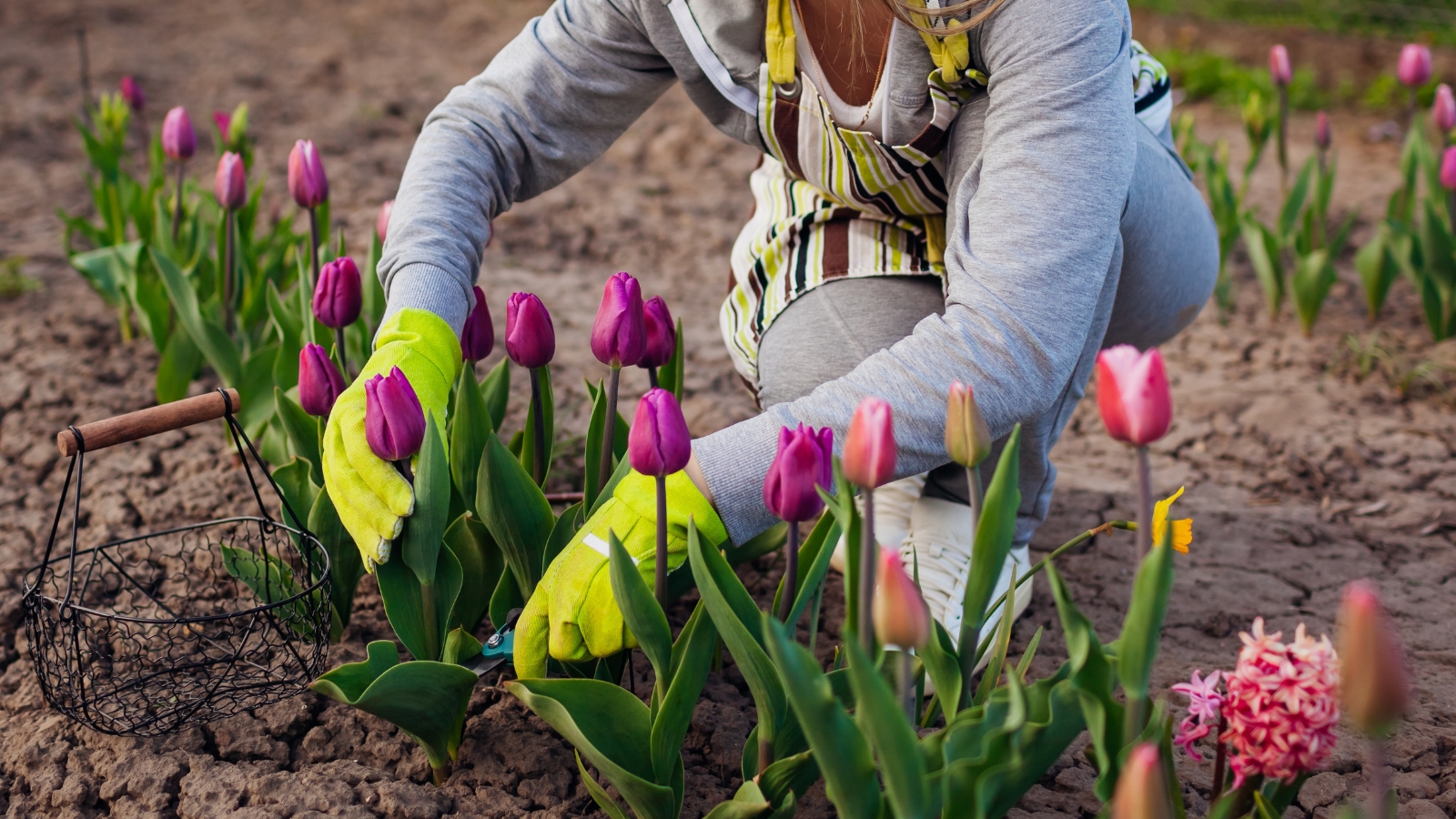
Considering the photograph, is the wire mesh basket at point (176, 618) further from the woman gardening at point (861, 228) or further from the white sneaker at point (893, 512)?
the white sneaker at point (893, 512)

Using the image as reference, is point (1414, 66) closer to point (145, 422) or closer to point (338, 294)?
point (338, 294)

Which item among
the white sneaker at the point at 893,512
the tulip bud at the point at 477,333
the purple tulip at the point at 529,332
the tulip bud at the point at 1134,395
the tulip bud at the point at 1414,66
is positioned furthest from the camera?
the tulip bud at the point at 1414,66

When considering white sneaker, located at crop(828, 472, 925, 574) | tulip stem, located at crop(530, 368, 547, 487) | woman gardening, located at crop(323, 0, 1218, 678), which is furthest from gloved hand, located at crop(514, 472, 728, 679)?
white sneaker, located at crop(828, 472, 925, 574)

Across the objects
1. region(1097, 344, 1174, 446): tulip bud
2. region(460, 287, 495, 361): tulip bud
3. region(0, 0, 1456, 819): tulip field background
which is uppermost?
region(1097, 344, 1174, 446): tulip bud

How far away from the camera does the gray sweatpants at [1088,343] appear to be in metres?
1.50

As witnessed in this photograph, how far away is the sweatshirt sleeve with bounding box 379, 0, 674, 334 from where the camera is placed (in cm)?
146

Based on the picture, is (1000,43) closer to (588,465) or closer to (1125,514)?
(588,465)

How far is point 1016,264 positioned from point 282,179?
115 inches

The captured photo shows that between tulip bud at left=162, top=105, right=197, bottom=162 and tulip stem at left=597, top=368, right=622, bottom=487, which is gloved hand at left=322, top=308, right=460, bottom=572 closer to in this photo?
tulip stem at left=597, top=368, right=622, bottom=487

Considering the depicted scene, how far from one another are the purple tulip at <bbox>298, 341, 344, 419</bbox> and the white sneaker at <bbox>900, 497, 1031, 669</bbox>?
2.40 feet

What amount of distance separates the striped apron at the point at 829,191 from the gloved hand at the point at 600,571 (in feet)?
1.80

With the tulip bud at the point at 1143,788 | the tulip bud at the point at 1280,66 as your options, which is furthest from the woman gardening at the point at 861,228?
the tulip bud at the point at 1280,66

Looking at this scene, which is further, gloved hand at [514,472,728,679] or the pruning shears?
the pruning shears

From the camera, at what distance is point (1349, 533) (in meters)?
1.93
